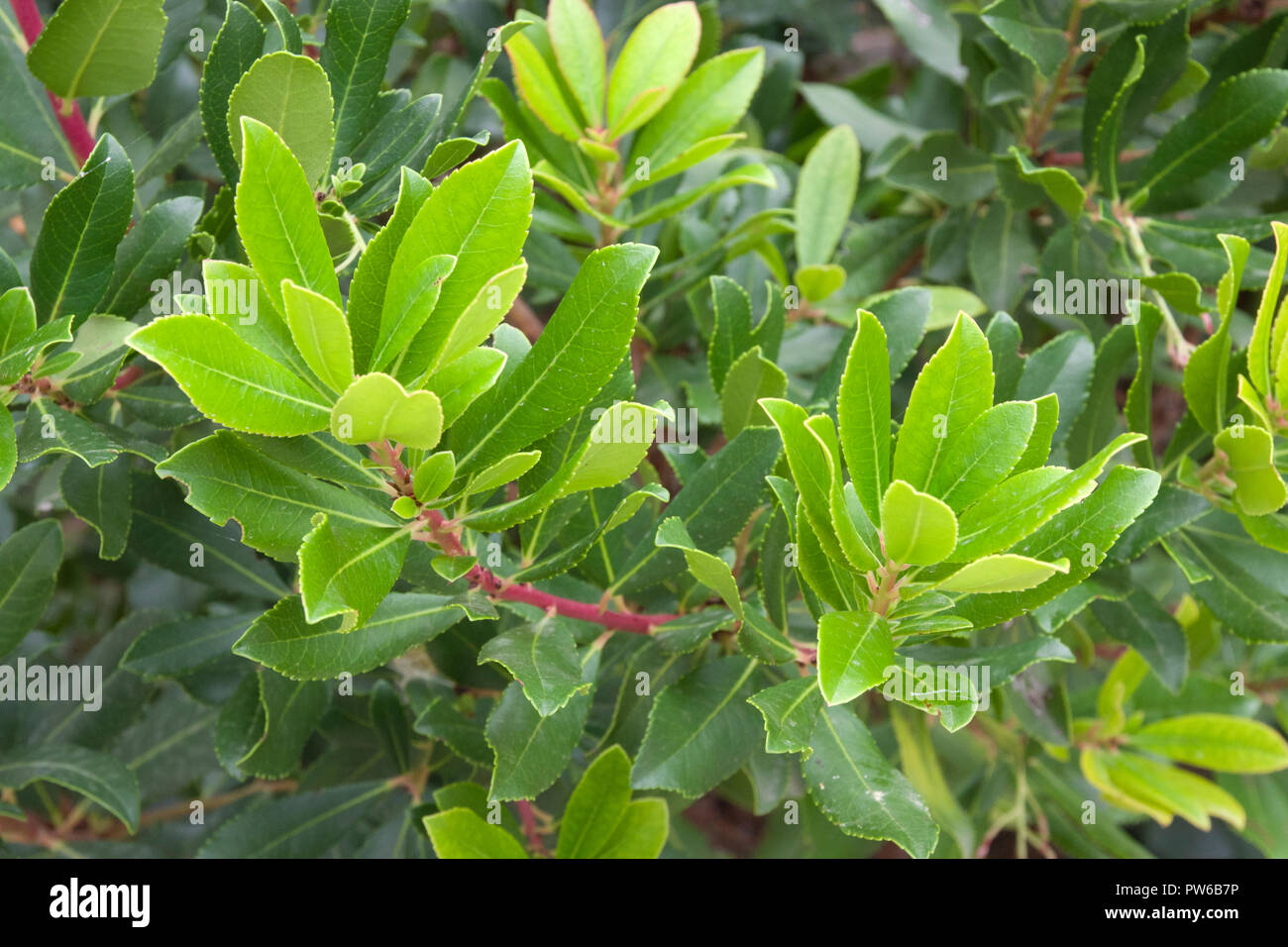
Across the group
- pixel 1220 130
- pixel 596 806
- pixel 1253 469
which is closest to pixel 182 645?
pixel 596 806

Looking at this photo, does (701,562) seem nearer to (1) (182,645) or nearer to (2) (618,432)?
(2) (618,432)

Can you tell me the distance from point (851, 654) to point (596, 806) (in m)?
0.45

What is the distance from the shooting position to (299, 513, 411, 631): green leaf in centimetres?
72

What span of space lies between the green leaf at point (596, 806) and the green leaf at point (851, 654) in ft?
1.21

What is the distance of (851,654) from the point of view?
801 millimetres

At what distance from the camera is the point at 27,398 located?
1.00m

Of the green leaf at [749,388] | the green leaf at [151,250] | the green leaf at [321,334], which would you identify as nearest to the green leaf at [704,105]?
the green leaf at [749,388]

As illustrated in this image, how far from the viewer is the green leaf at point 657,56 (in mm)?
1243

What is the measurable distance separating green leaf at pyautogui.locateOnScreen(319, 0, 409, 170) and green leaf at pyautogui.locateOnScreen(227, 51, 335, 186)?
0.33 ft

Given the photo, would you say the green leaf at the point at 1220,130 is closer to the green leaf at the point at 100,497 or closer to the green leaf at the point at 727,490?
the green leaf at the point at 727,490

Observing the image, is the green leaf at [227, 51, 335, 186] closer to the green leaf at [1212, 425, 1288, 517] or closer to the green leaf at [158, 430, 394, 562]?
the green leaf at [158, 430, 394, 562]

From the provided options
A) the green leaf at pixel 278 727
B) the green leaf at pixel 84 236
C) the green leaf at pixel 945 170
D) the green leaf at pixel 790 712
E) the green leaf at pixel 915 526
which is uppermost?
the green leaf at pixel 945 170

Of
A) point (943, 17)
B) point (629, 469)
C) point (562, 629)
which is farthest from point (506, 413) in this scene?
point (943, 17)

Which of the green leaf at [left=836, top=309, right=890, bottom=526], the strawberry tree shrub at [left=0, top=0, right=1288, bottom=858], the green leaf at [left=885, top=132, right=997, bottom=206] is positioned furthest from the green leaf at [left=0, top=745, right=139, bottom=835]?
the green leaf at [left=885, top=132, right=997, bottom=206]
